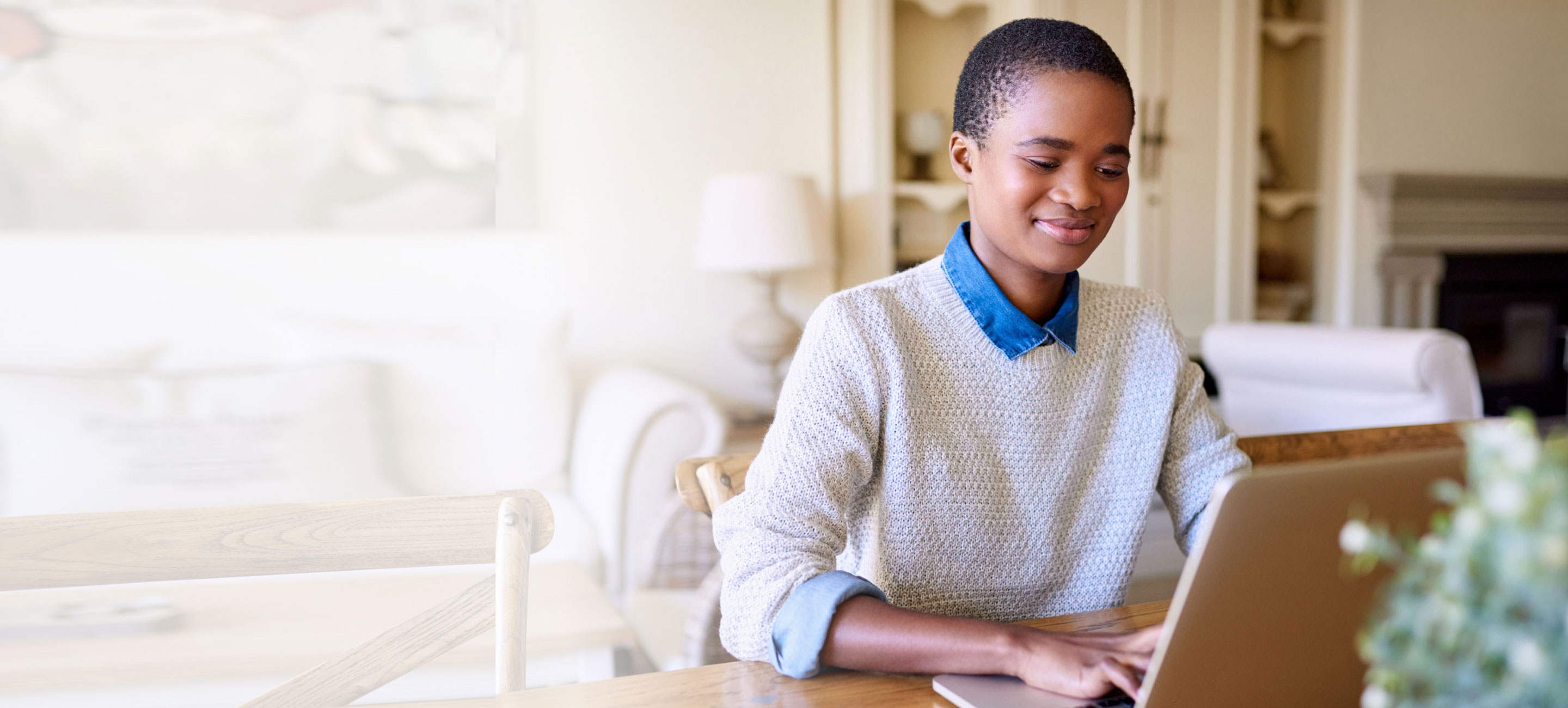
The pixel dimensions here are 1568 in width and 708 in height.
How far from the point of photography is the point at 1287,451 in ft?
3.54

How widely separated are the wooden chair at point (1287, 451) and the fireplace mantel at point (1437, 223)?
2.94 meters

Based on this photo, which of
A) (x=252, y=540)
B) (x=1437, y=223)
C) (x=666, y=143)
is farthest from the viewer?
(x=1437, y=223)

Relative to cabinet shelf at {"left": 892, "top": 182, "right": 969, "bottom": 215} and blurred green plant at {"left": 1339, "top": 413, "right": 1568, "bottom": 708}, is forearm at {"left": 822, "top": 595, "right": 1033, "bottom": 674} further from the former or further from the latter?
cabinet shelf at {"left": 892, "top": 182, "right": 969, "bottom": 215}

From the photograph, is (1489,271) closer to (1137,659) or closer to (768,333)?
(768,333)

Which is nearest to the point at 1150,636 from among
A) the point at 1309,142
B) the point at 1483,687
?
the point at 1483,687

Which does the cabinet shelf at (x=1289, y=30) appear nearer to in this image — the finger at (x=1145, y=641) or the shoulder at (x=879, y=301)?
the shoulder at (x=879, y=301)

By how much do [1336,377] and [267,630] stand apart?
2000 mm

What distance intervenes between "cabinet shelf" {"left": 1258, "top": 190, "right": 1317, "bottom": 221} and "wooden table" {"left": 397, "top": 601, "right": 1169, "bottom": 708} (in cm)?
347

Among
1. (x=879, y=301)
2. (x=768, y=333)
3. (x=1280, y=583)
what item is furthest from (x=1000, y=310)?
(x=768, y=333)

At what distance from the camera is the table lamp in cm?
275

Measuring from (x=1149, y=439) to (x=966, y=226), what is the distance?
0.25 metres

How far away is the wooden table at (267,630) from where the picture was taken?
154cm

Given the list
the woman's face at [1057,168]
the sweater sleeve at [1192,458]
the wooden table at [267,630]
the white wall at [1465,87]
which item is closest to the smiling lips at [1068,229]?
the woman's face at [1057,168]

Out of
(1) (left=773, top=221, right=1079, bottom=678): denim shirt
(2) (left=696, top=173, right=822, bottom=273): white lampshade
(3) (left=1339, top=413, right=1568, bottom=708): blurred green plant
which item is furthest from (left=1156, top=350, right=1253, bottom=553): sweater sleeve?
(2) (left=696, top=173, right=822, bottom=273): white lampshade
